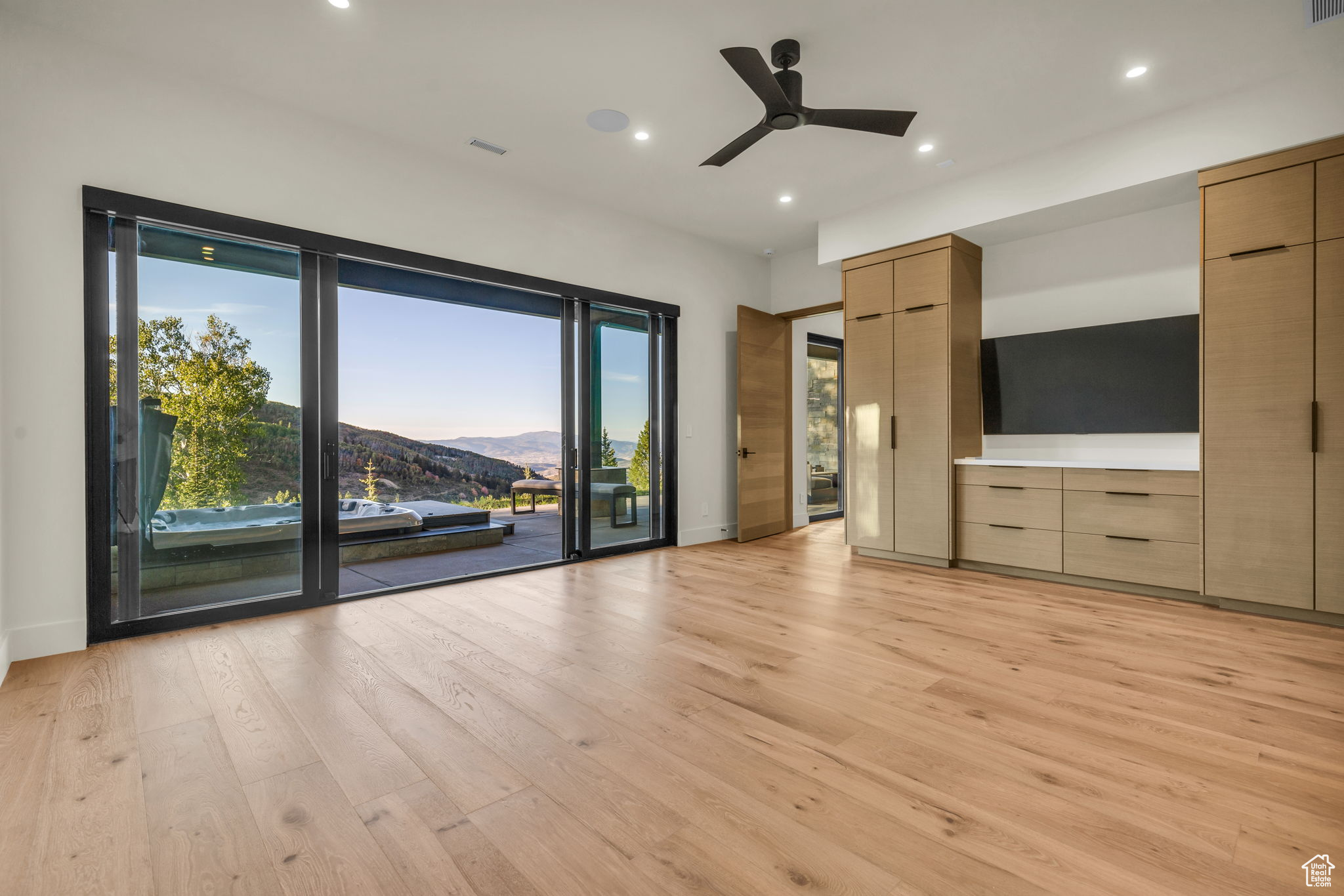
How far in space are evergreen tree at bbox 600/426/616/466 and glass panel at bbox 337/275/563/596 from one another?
374 mm

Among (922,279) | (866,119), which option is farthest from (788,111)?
(922,279)

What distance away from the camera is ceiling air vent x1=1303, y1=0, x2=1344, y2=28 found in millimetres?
2469

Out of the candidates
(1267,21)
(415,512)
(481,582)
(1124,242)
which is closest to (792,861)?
(481,582)

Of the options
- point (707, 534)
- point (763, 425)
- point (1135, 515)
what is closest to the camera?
point (1135, 515)

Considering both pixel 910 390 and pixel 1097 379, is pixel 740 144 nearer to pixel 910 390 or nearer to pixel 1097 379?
pixel 910 390

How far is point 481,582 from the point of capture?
416 cm

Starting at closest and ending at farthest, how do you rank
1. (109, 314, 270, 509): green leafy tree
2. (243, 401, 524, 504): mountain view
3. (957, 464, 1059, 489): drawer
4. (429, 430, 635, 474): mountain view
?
(109, 314, 270, 509): green leafy tree
(243, 401, 524, 504): mountain view
(957, 464, 1059, 489): drawer
(429, 430, 635, 474): mountain view

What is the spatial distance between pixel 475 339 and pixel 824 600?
14.5 feet

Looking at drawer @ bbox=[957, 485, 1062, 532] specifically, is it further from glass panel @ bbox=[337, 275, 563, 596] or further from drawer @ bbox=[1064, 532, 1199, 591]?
glass panel @ bbox=[337, 275, 563, 596]

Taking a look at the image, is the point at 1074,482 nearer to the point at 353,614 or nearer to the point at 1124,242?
the point at 1124,242

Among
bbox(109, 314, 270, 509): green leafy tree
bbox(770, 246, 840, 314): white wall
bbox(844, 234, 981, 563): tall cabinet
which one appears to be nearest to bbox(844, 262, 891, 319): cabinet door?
bbox(844, 234, 981, 563): tall cabinet

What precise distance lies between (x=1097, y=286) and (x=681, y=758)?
440cm

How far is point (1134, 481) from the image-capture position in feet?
12.2

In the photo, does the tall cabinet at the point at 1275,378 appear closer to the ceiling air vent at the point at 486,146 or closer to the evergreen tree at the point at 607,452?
the evergreen tree at the point at 607,452
